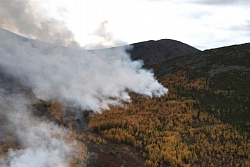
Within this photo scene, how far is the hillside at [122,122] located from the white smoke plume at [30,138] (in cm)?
7

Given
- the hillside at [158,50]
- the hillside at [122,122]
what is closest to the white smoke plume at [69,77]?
the hillside at [122,122]

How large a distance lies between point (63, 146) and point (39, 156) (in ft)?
10.8

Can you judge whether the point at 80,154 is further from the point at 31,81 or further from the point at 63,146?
the point at 31,81

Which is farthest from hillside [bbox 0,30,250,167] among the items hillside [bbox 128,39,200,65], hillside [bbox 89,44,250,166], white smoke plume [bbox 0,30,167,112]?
hillside [bbox 128,39,200,65]

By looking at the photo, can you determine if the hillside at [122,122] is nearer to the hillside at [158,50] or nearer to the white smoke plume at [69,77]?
the white smoke plume at [69,77]

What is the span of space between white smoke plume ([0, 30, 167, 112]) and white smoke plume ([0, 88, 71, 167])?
5.48 meters

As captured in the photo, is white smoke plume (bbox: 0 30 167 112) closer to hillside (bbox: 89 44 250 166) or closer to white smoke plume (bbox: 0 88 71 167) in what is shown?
Answer: hillside (bbox: 89 44 250 166)

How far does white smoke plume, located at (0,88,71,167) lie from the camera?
20.0 m

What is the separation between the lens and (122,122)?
33.7 m

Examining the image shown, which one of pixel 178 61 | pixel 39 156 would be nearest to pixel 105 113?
pixel 39 156

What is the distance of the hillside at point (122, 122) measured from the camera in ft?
79.4

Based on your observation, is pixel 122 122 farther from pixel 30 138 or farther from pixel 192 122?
pixel 30 138

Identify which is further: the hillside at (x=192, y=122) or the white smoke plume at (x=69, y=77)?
the white smoke plume at (x=69, y=77)

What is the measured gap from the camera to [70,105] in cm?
3644
